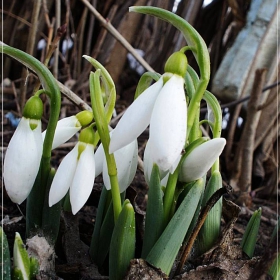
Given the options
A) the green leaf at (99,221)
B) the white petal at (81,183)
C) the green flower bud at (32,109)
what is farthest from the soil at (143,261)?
the green flower bud at (32,109)

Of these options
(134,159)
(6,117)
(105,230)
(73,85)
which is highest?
(134,159)

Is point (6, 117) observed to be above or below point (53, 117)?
below

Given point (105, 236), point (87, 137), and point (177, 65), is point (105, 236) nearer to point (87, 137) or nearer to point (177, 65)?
point (87, 137)

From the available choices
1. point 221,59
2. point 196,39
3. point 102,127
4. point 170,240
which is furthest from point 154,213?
point 221,59

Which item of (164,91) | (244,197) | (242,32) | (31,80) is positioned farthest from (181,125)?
(31,80)

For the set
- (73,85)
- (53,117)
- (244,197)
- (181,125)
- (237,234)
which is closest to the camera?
(181,125)

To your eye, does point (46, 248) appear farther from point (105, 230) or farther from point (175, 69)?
point (175, 69)

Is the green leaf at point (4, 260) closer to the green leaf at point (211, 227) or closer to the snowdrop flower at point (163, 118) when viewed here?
the snowdrop flower at point (163, 118)
